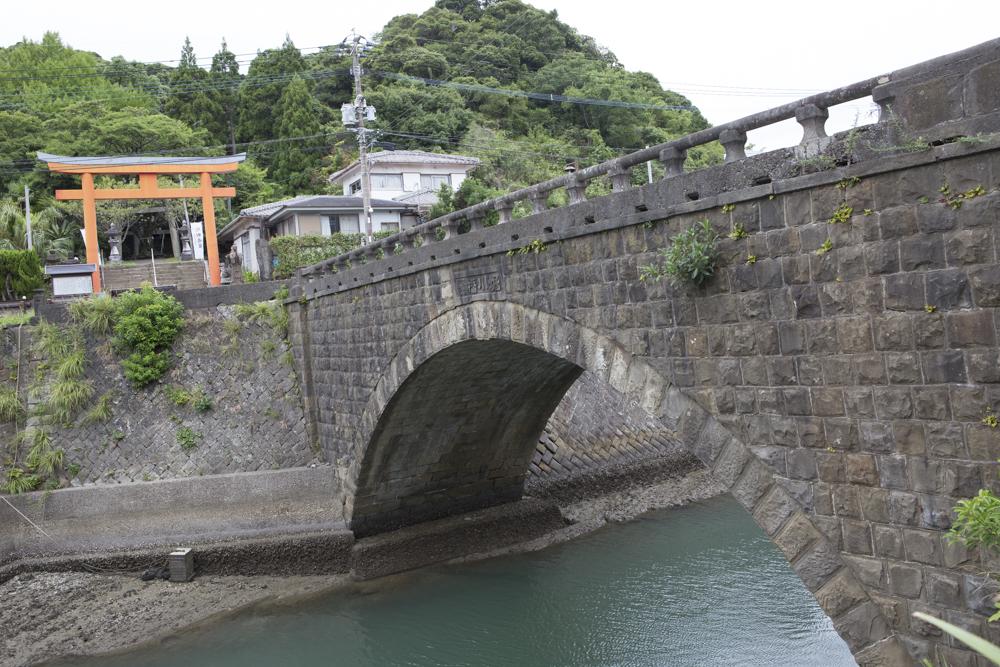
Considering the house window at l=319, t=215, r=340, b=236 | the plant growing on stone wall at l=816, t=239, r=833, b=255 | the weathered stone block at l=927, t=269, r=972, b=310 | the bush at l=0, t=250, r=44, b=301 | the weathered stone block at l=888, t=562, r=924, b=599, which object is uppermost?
the house window at l=319, t=215, r=340, b=236

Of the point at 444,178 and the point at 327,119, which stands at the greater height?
the point at 327,119

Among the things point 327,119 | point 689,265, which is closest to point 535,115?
point 327,119

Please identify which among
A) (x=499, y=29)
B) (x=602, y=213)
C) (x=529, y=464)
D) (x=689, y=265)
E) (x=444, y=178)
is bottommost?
(x=529, y=464)

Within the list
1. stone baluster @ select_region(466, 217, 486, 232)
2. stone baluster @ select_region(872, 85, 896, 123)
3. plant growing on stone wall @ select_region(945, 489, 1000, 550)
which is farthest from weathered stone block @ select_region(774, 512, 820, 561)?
stone baluster @ select_region(466, 217, 486, 232)

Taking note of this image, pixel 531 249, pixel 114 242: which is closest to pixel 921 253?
pixel 531 249

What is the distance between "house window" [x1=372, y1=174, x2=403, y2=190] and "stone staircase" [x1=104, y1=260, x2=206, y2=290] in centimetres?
974

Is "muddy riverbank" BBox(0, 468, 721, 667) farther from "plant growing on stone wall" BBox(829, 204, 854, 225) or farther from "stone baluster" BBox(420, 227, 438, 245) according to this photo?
"plant growing on stone wall" BBox(829, 204, 854, 225)

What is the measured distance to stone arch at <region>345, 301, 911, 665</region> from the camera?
20.6ft

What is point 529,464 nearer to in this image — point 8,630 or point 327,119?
point 8,630

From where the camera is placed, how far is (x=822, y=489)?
645cm

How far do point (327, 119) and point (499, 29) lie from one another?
15246 millimetres

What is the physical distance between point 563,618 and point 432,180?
28768mm

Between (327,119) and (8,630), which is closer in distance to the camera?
(8,630)

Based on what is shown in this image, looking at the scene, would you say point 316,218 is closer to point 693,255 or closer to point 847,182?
point 693,255
